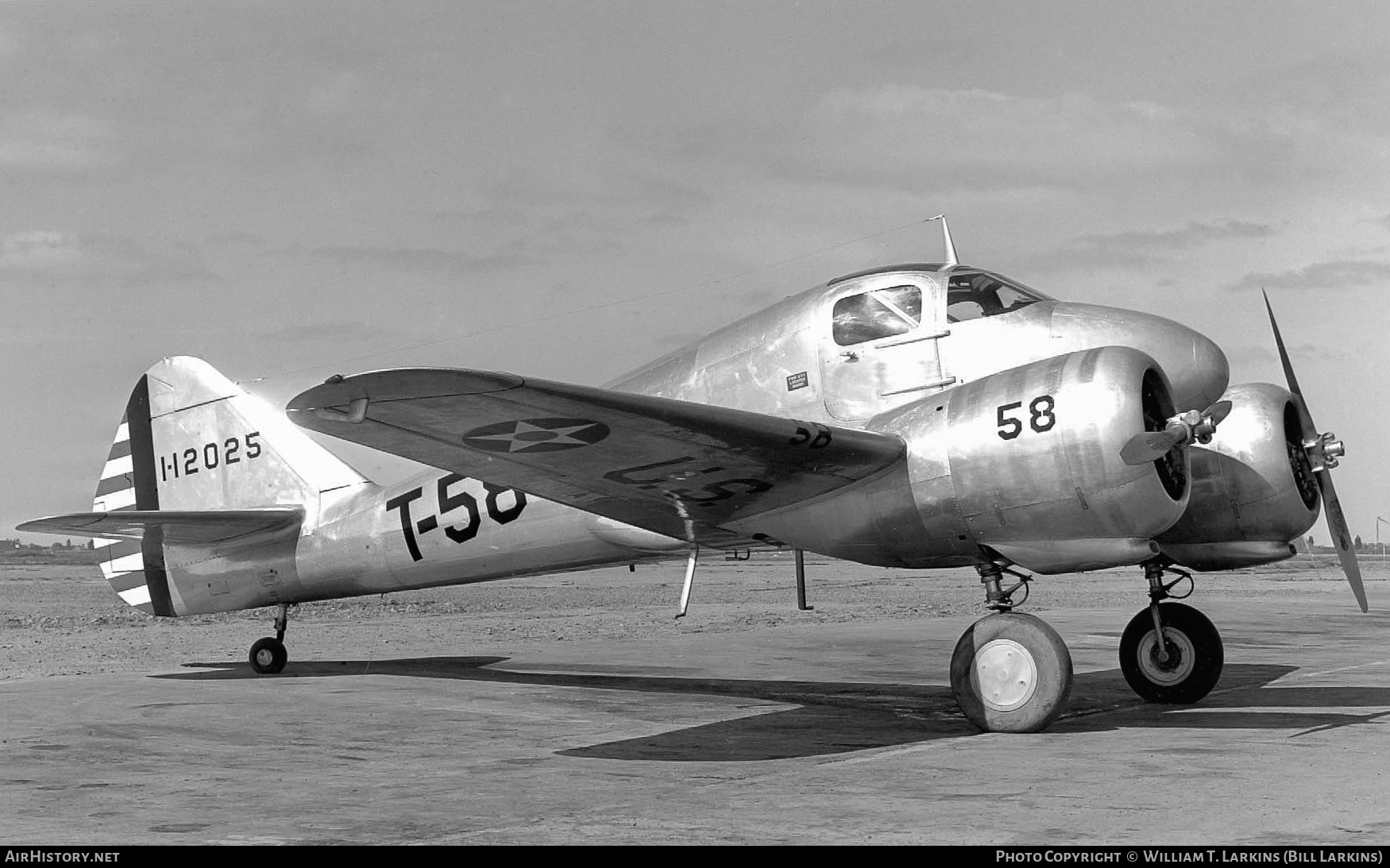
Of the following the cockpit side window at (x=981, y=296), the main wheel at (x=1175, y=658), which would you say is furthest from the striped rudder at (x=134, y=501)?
the main wheel at (x=1175, y=658)

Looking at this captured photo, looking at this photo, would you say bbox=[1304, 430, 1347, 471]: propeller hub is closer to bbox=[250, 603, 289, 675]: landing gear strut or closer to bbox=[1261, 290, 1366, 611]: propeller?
bbox=[1261, 290, 1366, 611]: propeller

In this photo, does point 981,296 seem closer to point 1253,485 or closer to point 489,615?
point 1253,485

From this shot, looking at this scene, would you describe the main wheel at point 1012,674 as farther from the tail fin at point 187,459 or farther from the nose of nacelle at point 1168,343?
the tail fin at point 187,459

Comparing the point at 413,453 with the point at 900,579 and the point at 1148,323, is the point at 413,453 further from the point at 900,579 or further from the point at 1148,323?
the point at 900,579

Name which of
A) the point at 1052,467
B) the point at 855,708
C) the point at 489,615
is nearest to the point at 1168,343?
the point at 1052,467

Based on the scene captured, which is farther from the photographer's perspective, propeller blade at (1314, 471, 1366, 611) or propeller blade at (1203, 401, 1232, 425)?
propeller blade at (1314, 471, 1366, 611)

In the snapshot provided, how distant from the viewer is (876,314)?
10.6m

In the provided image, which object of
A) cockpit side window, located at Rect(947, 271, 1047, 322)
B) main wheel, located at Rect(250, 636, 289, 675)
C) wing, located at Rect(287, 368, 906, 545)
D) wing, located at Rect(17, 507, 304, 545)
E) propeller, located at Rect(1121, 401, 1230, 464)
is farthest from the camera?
main wheel, located at Rect(250, 636, 289, 675)

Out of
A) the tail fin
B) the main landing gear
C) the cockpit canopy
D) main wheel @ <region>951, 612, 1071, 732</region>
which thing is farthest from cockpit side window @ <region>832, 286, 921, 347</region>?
the tail fin

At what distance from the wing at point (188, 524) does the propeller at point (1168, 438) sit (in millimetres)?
9071

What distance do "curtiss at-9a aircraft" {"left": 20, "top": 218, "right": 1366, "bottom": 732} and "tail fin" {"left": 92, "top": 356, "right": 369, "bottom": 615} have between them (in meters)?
0.71

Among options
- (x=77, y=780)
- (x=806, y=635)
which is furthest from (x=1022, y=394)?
(x=806, y=635)

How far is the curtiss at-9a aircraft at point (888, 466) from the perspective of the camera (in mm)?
8758

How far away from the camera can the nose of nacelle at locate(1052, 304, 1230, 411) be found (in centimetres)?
1009
